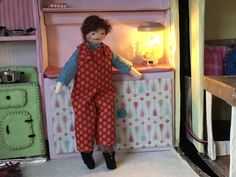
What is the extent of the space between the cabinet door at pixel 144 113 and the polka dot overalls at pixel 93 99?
167 mm

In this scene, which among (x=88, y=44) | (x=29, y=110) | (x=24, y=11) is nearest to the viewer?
(x=88, y=44)

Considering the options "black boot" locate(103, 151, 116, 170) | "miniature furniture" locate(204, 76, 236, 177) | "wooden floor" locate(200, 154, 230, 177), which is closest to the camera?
"miniature furniture" locate(204, 76, 236, 177)

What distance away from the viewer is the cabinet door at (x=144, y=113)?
2.30m

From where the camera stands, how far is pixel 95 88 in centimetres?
211

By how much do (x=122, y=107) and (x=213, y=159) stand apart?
69cm

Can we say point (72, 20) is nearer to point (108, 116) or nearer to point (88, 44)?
point (88, 44)

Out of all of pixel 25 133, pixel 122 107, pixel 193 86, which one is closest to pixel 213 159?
pixel 193 86

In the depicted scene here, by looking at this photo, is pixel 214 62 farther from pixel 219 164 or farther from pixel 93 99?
pixel 93 99

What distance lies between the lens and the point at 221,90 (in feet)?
5.91

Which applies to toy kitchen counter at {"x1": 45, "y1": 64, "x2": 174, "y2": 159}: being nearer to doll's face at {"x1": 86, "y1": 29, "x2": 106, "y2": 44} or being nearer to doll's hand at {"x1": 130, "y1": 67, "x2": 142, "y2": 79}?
doll's hand at {"x1": 130, "y1": 67, "x2": 142, "y2": 79}

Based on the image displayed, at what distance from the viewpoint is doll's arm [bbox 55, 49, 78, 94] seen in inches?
81.9

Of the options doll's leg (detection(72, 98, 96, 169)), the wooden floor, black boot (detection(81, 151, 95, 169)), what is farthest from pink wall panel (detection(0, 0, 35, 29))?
the wooden floor

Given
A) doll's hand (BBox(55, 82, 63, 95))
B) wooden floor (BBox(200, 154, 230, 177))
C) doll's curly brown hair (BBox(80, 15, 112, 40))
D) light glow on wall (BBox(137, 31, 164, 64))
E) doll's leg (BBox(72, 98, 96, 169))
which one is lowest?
wooden floor (BBox(200, 154, 230, 177))

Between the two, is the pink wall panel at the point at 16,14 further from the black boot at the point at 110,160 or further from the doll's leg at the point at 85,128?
the black boot at the point at 110,160
